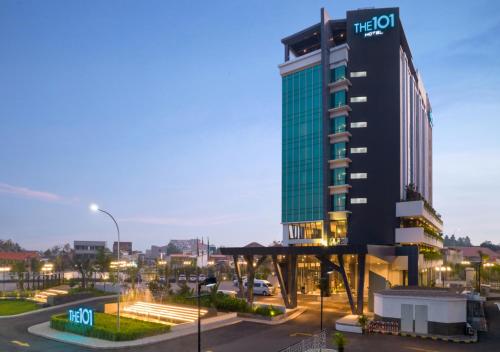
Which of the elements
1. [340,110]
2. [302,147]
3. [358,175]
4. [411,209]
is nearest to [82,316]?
[358,175]

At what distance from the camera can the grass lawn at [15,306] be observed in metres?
55.7

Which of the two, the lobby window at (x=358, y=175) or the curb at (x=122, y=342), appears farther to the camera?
the lobby window at (x=358, y=175)

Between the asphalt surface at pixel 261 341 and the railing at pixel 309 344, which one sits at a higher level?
the railing at pixel 309 344

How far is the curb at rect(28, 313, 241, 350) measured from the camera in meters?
35.6

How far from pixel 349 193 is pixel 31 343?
55195 mm

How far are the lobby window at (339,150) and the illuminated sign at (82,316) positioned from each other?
52081mm

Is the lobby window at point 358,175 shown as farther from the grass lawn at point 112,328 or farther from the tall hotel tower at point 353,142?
the grass lawn at point 112,328

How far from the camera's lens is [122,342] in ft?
118

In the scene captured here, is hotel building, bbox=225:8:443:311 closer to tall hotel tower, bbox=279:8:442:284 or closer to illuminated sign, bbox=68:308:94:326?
tall hotel tower, bbox=279:8:442:284

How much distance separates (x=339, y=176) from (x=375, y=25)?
27.2 meters

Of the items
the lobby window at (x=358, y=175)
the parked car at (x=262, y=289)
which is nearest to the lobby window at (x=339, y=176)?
the lobby window at (x=358, y=175)

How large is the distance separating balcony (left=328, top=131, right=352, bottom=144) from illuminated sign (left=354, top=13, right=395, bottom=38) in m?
17.8

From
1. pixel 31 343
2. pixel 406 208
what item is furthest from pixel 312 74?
pixel 31 343

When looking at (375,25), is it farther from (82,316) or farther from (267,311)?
(82,316)
